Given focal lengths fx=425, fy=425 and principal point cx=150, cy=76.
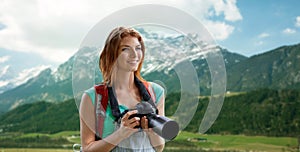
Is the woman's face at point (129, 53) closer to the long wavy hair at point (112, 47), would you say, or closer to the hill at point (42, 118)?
the long wavy hair at point (112, 47)

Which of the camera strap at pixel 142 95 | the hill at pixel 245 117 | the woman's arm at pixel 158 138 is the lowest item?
the hill at pixel 245 117

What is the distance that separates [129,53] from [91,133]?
366 mm

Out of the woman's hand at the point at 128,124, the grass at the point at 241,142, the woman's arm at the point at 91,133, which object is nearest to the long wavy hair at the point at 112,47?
the woman's arm at the point at 91,133

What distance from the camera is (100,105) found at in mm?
1691

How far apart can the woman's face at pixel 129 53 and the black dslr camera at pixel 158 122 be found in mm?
219

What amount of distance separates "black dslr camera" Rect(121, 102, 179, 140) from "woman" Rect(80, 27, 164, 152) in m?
0.11

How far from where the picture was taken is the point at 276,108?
77875 mm

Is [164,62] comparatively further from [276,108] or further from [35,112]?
[35,112]

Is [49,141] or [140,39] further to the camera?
[49,141]

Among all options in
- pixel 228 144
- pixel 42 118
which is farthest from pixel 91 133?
pixel 42 118

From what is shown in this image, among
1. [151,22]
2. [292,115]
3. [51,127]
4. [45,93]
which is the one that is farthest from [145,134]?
[45,93]

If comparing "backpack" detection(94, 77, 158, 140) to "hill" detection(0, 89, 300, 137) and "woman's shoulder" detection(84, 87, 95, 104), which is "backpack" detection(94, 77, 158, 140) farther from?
"hill" detection(0, 89, 300, 137)

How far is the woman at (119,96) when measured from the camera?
5.54 ft

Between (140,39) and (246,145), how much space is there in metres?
60.9
